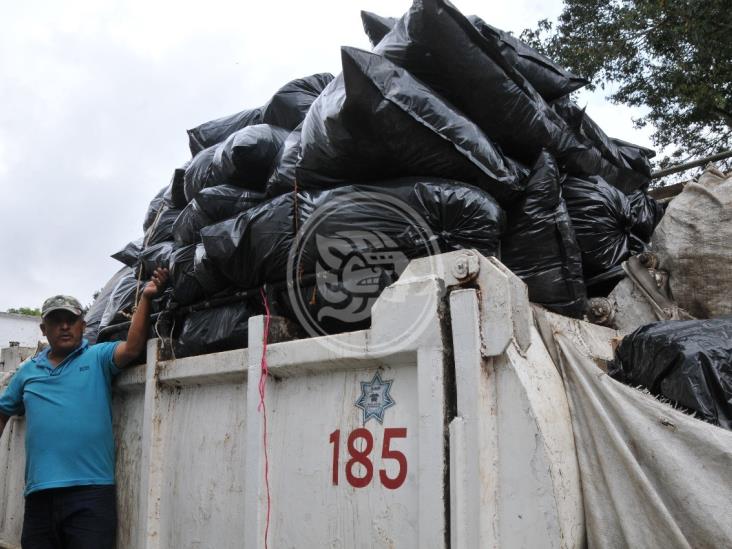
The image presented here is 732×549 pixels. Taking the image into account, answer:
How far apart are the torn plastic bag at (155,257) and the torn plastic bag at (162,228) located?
7 centimetres

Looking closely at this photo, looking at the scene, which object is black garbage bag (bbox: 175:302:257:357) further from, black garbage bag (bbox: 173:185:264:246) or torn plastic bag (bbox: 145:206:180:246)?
torn plastic bag (bbox: 145:206:180:246)

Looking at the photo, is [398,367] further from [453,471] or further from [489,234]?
[489,234]

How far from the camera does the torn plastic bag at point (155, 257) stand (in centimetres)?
290

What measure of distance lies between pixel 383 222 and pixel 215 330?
2.59 ft

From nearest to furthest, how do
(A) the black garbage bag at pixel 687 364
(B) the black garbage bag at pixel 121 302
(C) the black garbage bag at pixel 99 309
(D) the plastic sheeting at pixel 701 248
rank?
(A) the black garbage bag at pixel 687 364, (D) the plastic sheeting at pixel 701 248, (B) the black garbage bag at pixel 121 302, (C) the black garbage bag at pixel 99 309

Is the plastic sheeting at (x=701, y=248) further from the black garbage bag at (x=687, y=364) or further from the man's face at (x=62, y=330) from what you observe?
the man's face at (x=62, y=330)

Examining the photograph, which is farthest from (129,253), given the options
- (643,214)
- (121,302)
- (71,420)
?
(643,214)

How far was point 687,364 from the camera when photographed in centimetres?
163

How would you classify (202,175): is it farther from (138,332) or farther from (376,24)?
(376,24)

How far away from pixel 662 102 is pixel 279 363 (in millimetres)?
8753

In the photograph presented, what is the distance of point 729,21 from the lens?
691 cm

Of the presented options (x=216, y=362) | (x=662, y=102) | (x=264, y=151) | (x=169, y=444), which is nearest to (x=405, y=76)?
(x=264, y=151)

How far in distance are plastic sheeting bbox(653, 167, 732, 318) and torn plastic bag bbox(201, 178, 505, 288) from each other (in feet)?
2.09

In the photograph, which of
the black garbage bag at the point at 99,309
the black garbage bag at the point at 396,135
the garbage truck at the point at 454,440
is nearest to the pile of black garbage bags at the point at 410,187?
the black garbage bag at the point at 396,135
